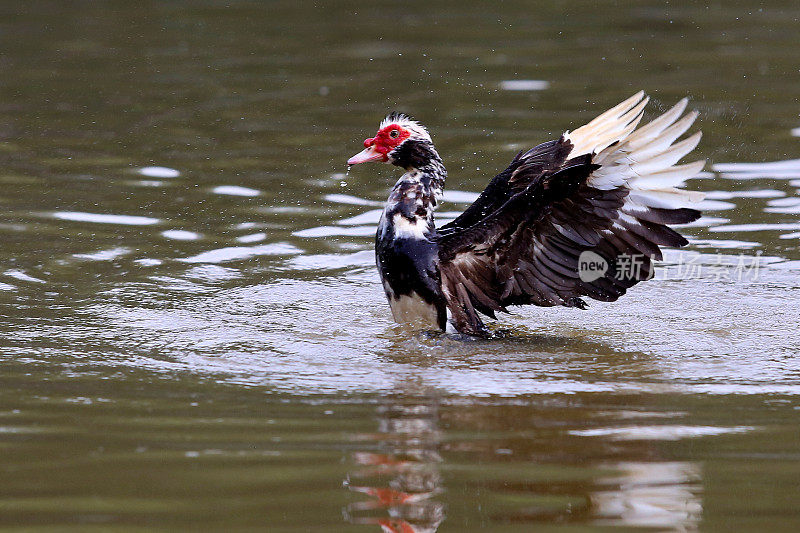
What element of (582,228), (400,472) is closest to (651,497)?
(400,472)

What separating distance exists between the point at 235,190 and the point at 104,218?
1142 millimetres

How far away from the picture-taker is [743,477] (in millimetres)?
4602

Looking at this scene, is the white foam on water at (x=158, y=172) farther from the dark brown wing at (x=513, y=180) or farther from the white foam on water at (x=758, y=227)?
the white foam on water at (x=758, y=227)

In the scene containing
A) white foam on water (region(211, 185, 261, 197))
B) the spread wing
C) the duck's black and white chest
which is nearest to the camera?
the spread wing

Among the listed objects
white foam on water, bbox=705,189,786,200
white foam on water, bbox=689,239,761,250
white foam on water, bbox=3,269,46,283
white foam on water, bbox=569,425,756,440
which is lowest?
white foam on water, bbox=569,425,756,440

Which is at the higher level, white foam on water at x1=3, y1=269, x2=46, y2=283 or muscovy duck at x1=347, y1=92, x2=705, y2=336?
muscovy duck at x1=347, y1=92, x2=705, y2=336

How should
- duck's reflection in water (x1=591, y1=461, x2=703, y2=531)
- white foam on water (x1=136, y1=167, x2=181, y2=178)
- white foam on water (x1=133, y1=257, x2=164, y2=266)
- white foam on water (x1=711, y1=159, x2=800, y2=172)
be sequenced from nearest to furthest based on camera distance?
duck's reflection in water (x1=591, y1=461, x2=703, y2=531) < white foam on water (x1=133, y1=257, x2=164, y2=266) < white foam on water (x1=711, y1=159, x2=800, y2=172) < white foam on water (x1=136, y1=167, x2=181, y2=178)

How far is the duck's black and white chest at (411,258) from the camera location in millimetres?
6914

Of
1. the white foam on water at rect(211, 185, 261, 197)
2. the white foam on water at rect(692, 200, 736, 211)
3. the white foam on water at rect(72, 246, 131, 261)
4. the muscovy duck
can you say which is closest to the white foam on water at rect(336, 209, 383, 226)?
the white foam on water at rect(211, 185, 261, 197)

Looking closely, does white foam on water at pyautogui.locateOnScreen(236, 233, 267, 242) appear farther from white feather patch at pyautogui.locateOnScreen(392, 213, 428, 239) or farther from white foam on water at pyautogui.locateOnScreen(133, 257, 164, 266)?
white feather patch at pyautogui.locateOnScreen(392, 213, 428, 239)

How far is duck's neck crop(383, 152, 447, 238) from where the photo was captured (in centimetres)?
699

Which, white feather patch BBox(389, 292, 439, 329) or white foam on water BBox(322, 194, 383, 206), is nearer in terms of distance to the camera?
Result: white feather patch BBox(389, 292, 439, 329)

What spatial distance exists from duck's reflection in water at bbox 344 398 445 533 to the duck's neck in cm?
152

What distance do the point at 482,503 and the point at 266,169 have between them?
6432mm
